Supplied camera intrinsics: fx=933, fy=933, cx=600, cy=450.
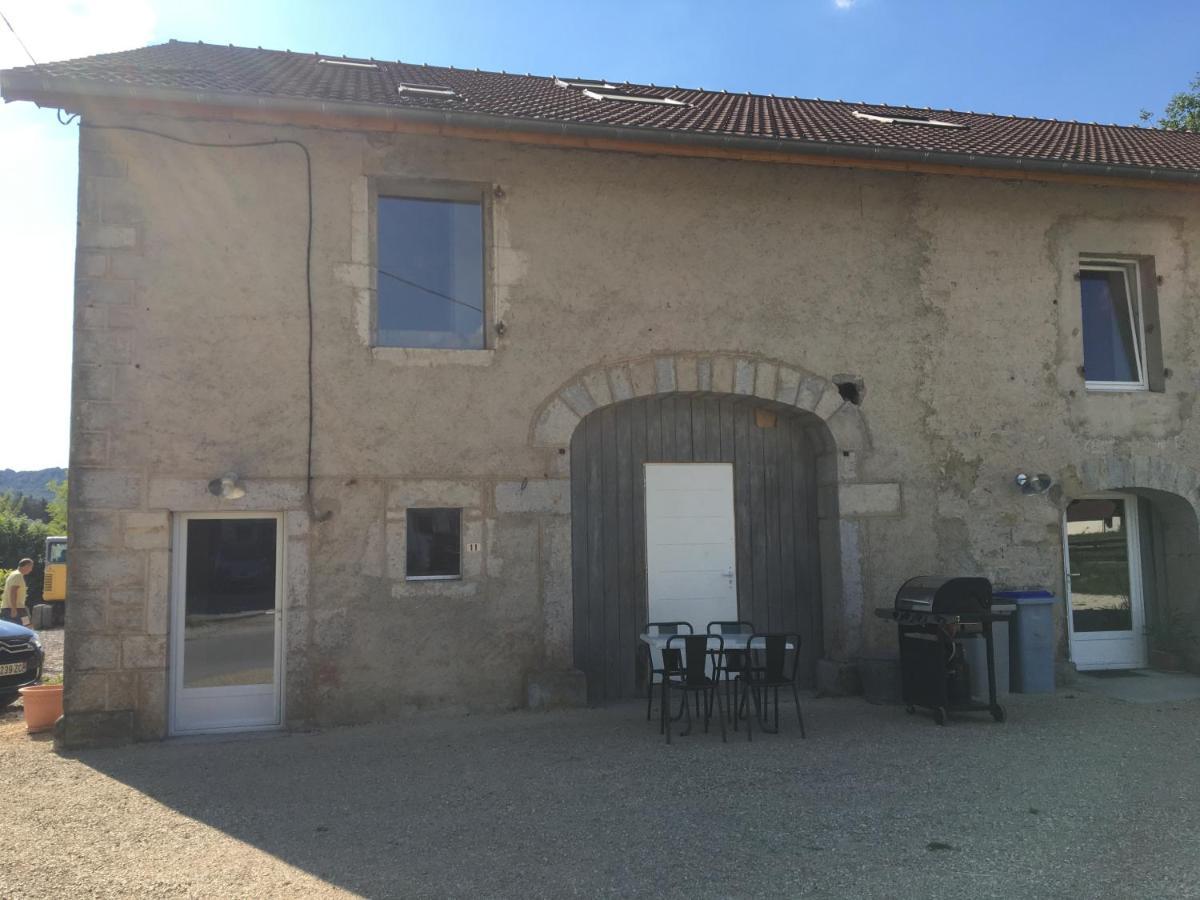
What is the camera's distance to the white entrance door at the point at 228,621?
23.9 feet

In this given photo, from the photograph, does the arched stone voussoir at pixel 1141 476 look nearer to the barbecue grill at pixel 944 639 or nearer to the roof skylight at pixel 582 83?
the barbecue grill at pixel 944 639

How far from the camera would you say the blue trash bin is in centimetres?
815

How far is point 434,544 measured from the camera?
7.66 metres

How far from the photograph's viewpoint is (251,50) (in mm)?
10562

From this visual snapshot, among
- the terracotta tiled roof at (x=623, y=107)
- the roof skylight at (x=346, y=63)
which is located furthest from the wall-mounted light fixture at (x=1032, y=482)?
the roof skylight at (x=346, y=63)

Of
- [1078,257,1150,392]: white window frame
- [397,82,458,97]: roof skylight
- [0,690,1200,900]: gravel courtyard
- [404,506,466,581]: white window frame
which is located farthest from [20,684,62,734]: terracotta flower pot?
[1078,257,1150,392]: white window frame

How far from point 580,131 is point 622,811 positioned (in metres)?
5.16

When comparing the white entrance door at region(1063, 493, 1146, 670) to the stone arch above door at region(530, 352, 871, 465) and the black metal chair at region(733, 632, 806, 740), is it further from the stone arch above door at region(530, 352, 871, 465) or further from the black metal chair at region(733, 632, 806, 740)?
the black metal chair at region(733, 632, 806, 740)

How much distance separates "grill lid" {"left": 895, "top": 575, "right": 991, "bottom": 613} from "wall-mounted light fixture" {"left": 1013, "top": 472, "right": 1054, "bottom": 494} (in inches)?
72.5

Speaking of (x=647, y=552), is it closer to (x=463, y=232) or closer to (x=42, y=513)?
(x=463, y=232)

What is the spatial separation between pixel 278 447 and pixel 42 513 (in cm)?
4968

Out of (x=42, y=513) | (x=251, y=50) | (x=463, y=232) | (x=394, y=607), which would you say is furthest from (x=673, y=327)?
(x=42, y=513)

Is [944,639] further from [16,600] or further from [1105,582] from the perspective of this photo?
[16,600]

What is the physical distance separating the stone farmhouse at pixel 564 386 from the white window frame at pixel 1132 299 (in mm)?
36
